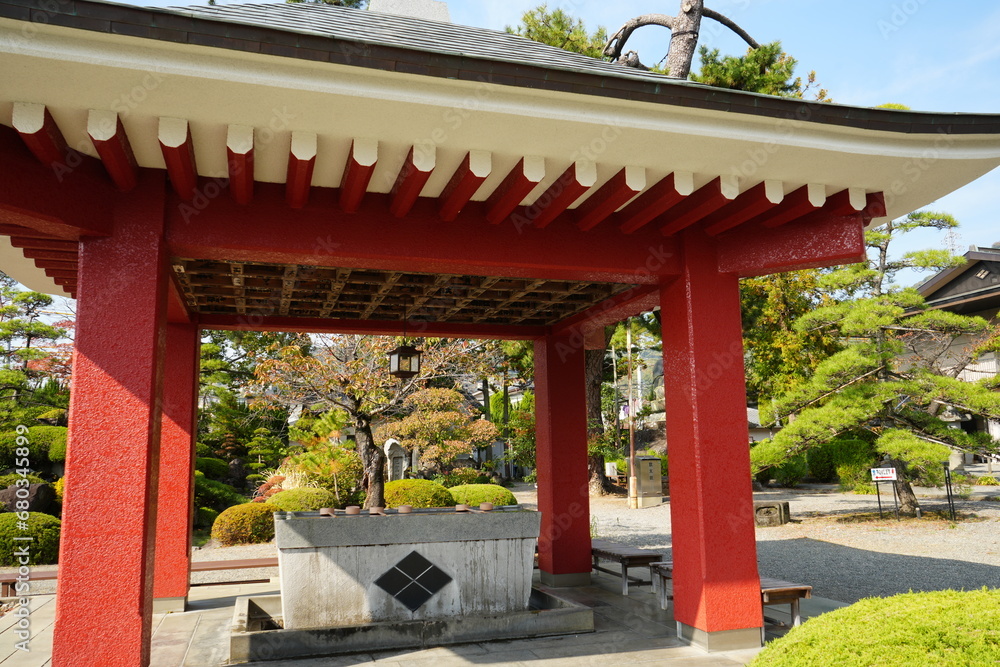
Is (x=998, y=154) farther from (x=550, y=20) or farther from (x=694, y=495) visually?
(x=550, y=20)

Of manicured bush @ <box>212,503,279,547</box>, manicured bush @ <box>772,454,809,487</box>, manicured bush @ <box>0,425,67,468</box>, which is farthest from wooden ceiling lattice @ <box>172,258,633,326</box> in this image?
manicured bush @ <box>772,454,809,487</box>

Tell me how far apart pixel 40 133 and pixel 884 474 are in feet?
47.2

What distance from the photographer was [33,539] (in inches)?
392

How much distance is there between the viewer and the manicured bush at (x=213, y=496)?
1547cm

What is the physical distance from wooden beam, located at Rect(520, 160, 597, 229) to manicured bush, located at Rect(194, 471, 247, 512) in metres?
13.2

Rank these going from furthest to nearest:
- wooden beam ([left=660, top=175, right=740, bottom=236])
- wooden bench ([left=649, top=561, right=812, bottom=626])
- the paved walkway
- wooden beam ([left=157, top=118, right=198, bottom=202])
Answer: wooden bench ([left=649, top=561, right=812, bottom=626])
the paved walkway
wooden beam ([left=660, top=175, right=740, bottom=236])
wooden beam ([left=157, top=118, right=198, bottom=202])

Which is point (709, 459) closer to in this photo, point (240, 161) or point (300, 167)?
point (300, 167)

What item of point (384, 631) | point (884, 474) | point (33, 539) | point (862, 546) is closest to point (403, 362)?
point (384, 631)

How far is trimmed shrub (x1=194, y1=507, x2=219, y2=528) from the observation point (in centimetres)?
1471

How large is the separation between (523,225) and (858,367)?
34.9 ft

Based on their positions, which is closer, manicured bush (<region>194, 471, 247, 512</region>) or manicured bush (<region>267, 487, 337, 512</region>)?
manicured bush (<region>267, 487, 337, 512</region>)

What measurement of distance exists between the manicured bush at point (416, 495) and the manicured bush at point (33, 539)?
5254mm

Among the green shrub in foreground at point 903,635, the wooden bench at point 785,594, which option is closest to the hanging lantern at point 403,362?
the wooden bench at point 785,594

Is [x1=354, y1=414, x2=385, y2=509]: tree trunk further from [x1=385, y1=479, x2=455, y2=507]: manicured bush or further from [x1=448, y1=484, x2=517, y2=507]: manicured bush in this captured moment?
[x1=448, y1=484, x2=517, y2=507]: manicured bush
